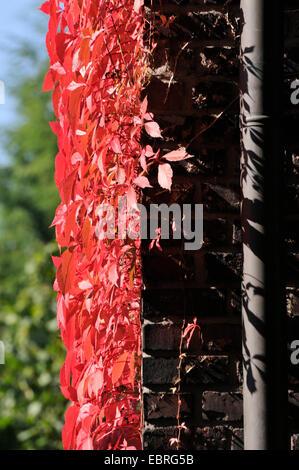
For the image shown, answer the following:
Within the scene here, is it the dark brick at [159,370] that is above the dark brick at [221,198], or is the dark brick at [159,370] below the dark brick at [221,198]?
below

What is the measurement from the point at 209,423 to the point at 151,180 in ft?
2.08

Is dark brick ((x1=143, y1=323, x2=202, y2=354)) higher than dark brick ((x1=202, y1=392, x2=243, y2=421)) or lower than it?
higher

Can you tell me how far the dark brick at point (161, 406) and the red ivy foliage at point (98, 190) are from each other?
100 millimetres

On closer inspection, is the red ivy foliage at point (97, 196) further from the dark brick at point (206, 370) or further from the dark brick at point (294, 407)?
the dark brick at point (294, 407)

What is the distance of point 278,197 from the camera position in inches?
52.7

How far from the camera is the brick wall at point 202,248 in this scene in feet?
4.66

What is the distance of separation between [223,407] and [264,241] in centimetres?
44

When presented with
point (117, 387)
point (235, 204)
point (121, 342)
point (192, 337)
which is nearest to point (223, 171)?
point (235, 204)

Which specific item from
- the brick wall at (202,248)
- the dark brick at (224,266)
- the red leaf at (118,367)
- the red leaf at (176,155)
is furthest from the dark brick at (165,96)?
the red leaf at (118,367)

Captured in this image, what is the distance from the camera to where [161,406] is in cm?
141

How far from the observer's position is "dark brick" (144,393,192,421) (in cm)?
141

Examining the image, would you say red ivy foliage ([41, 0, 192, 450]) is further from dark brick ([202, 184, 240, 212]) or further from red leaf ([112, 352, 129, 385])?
dark brick ([202, 184, 240, 212])

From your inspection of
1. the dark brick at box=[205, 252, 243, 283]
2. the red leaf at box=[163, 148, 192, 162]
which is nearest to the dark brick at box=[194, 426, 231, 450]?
the dark brick at box=[205, 252, 243, 283]

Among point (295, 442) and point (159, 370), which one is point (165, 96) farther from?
point (295, 442)
